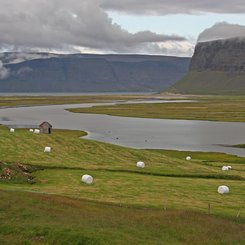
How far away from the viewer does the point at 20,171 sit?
52406mm

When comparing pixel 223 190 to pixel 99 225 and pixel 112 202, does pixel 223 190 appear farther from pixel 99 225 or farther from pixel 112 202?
pixel 99 225

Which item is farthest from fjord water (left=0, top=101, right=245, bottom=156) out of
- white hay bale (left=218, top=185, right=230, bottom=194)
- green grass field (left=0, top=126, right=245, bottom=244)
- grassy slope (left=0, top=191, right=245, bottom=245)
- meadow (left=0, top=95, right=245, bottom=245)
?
grassy slope (left=0, top=191, right=245, bottom=245)

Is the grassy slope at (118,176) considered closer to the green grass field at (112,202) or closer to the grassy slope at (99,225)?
the green grass field at (112,202)

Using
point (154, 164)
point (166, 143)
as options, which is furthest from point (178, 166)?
point (166, 143)

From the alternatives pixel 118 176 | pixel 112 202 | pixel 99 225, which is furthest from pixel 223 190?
pixel 99 225

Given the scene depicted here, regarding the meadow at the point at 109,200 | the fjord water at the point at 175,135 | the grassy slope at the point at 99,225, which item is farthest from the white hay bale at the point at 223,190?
the fjord water at the point at 175,135

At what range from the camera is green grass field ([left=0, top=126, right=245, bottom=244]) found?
93.1 feet

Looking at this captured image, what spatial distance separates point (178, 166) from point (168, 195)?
26799 millimetres

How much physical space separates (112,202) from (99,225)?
11.1 m

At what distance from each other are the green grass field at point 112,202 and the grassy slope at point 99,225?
0.05 metres

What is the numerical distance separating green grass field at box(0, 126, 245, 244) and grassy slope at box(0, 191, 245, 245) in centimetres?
5

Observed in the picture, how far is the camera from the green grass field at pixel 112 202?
2838cm

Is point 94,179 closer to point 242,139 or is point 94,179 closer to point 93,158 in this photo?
point 93,158

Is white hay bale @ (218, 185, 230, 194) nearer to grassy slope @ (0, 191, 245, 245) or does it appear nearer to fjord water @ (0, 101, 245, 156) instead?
grassy slope @ (0, 191, 245, 245)
